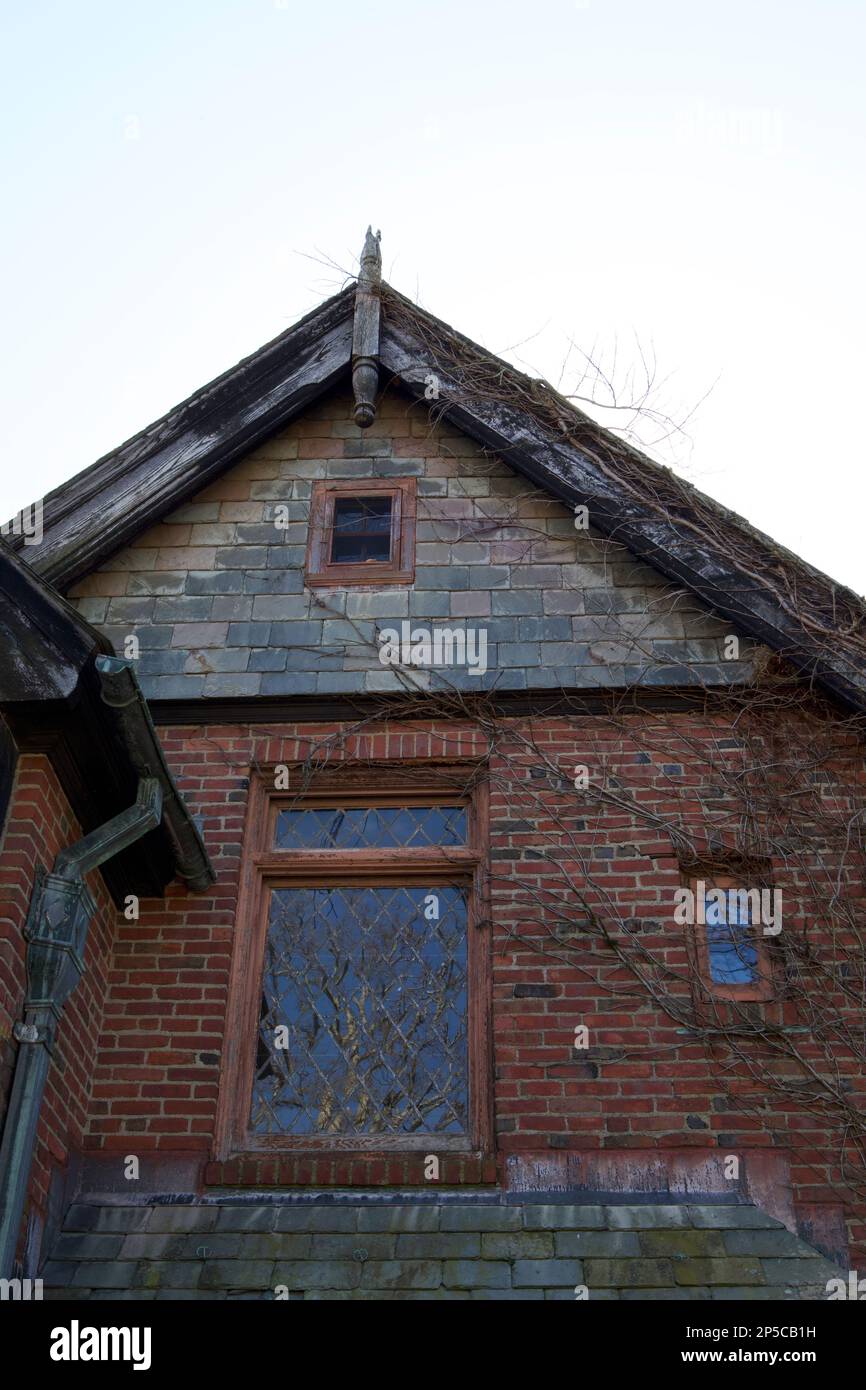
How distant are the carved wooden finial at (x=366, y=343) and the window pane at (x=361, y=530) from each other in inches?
19.0

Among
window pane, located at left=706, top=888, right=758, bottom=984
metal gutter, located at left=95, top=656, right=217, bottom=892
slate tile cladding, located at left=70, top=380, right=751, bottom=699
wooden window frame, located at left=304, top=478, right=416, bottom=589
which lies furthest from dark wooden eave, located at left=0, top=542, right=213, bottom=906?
window pane, located at left=706, top=888, right=758, bottom=984

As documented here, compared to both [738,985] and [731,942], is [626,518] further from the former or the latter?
[738,985]

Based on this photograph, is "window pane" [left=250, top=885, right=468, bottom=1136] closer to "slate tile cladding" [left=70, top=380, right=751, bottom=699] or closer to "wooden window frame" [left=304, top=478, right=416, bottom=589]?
"slate tile cladding" [left=70, top=380, right=751, bottom=699]

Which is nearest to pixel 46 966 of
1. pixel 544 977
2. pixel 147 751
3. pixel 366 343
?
pixel 147 751

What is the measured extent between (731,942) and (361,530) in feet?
10.4

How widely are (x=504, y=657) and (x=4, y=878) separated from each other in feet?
9.67

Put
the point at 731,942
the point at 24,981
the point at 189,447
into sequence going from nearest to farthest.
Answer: the point at 24,981 → the point at 731,942 → the point at 189,447

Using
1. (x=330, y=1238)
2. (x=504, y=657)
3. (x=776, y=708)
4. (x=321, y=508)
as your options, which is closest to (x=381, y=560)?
(x=321, y=508)

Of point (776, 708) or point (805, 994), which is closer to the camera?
point (805, 994)

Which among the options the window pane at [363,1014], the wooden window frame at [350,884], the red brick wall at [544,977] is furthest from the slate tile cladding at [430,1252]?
the window pane at [363,1014]

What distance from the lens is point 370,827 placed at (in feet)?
23.5

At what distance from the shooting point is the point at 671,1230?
568 cm
